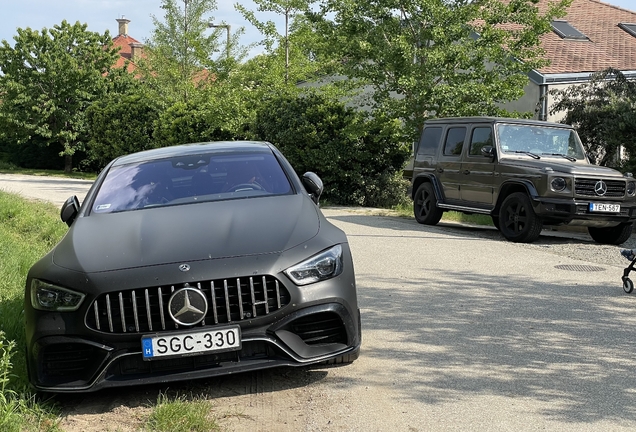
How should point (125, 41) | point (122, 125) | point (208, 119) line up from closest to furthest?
1. point (208, 119)
2. point (122, 125)
3. point (125, 41)

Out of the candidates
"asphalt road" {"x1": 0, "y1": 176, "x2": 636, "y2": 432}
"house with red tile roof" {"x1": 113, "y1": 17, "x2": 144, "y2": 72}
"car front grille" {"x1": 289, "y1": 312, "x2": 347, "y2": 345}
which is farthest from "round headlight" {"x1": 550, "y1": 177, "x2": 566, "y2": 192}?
"house with red tile roof" {"x1": 113, "y1": 17, "x2": 144, "y2": 72}

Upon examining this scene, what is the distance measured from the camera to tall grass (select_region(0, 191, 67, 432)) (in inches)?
178

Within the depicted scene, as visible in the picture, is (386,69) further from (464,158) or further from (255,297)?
(255,297)

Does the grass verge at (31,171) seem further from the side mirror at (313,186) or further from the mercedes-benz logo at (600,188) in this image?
the side mirror at (313,186)

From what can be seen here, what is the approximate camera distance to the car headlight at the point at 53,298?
4.77 metres

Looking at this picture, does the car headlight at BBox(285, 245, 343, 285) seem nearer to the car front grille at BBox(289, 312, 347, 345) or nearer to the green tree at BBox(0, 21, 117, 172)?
the car front grille at BBox(289, 312, 347, 345)

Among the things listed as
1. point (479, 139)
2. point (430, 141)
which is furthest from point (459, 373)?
point (430, 141)

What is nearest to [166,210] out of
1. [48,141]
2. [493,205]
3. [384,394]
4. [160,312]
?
[160,312]

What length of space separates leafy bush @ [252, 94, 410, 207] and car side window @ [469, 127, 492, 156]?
7.05 m

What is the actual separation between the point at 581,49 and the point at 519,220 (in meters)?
18.1

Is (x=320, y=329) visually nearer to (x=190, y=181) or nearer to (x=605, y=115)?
(x=190, y=181)

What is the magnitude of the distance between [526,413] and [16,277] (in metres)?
5.44

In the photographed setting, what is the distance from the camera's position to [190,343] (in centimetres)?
469

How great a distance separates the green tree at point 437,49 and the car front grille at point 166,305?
15.1m
